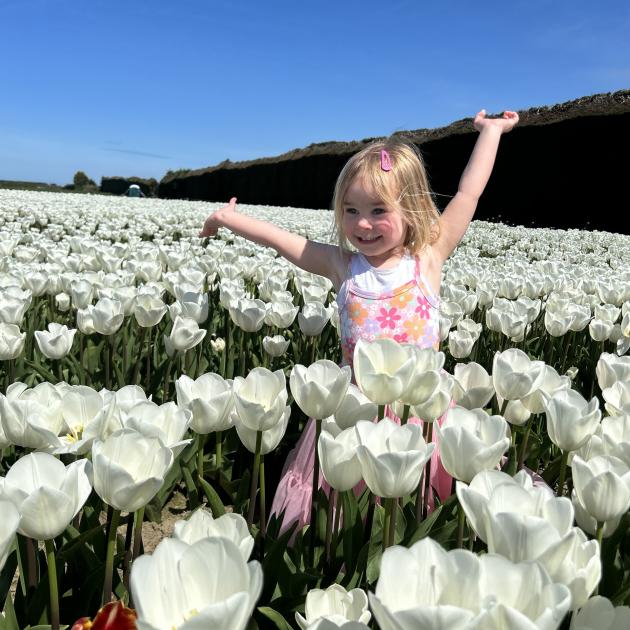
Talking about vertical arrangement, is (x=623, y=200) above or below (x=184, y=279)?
above

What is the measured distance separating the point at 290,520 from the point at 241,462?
2.54 ft

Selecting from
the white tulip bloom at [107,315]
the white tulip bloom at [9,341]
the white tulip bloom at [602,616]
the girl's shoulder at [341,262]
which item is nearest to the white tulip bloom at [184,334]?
the white tulip bloom at [107,315]

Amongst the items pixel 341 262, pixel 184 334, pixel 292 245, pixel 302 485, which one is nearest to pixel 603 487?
pixel 302 485

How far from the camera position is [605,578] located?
57.6 inches

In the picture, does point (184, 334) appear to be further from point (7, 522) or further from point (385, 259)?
point (7, 522)

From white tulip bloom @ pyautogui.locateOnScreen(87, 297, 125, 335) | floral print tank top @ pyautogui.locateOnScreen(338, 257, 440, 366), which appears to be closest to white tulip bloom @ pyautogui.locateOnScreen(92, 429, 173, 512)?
white tulip bloom @ pyautogui.locateOnScreen(87, 297, 125, 335)

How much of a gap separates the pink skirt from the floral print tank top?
1.59 feet

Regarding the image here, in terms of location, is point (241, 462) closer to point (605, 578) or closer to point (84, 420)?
point (84, 420)

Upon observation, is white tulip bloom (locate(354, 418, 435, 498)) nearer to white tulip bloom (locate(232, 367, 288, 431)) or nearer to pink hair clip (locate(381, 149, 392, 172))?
white tulip bloom (locate(232, 367, 288, 431))

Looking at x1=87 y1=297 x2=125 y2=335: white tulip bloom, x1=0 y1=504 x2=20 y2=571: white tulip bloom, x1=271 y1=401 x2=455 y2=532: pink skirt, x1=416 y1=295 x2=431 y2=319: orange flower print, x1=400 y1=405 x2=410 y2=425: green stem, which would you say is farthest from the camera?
x1=416 y1=295 x2=431 y2=319: orange flower print

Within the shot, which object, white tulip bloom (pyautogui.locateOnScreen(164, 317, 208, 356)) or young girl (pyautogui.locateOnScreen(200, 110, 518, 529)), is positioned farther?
young girl (pyautogui.locateOnScreen(200, 110, 518, 529))

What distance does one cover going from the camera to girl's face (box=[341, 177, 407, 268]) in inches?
115

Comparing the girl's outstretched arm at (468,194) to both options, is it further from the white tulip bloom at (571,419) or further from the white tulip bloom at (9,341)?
the white tulip bloom at (9,341)

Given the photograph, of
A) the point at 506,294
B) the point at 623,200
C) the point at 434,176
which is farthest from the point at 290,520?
the point at 434,176
